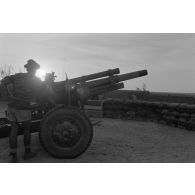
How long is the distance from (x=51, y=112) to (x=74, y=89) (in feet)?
2.91

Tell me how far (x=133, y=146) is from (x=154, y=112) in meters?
4.55

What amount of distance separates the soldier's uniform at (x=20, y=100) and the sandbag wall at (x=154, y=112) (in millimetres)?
5839

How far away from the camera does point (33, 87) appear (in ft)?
16.9

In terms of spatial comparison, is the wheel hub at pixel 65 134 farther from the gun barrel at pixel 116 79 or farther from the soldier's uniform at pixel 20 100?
the gun barrel at pixel 116 79

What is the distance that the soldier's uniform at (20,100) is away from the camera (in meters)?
4.97

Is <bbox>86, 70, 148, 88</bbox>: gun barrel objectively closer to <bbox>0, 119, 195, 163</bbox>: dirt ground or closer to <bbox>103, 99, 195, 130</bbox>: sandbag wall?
<bbox>0, 119, 195, 163</bbox>: dirt ground

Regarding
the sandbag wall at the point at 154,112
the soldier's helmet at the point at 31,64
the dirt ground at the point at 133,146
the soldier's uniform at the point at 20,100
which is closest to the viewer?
the soldier's uniform at the point at 20,100

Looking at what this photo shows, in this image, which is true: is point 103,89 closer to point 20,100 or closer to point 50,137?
point 50,137

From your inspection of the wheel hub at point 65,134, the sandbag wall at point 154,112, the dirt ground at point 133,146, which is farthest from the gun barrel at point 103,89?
the sandbag wall at point 154,112

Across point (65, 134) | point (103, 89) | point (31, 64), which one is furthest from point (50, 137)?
point (103, 89)

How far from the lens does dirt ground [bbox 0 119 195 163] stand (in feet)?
17.6

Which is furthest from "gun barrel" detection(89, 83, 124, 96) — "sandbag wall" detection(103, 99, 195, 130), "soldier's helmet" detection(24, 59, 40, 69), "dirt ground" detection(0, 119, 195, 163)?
"sandbag wall" detection(103, 99, 195, 130)

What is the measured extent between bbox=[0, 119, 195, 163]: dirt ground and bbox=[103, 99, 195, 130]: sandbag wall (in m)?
0.52

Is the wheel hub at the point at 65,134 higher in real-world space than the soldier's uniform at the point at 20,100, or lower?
lower
